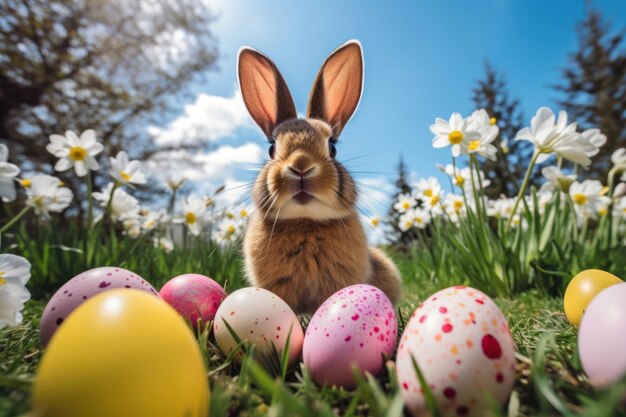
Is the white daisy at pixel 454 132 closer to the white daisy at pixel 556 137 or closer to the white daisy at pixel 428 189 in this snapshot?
the white daisy at pixel 556 137

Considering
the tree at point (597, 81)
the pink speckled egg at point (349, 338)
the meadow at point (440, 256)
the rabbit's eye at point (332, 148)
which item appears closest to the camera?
the meadow at point (440, 256)

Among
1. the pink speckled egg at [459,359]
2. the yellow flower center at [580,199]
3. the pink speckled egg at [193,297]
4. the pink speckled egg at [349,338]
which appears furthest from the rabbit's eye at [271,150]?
the yellow flower center at [580,199]

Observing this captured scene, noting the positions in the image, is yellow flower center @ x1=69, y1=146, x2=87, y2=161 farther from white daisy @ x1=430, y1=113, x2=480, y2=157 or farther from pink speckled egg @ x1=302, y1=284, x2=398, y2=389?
white daisy @ x1=430, y1=113, x2=480, y2=157

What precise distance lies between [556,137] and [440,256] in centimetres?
177

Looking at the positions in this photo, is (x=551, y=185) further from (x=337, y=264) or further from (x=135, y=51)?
(x=135, y=51)

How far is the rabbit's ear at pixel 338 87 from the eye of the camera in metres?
2.16

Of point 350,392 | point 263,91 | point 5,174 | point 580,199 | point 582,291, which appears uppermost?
point 263,91

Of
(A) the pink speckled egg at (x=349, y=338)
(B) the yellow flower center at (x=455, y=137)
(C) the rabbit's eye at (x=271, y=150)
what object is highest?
(B) the yellow flower center at (x=455, y=137)

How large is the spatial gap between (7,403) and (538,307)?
2.49 meters

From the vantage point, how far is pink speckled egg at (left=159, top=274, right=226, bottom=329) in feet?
5.18

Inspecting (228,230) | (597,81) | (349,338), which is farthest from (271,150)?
(597,81)

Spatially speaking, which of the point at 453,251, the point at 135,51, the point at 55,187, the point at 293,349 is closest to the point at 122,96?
the point at 135,51

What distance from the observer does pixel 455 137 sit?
93.0 inches

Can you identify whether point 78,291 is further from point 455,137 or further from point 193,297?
point 455,137
